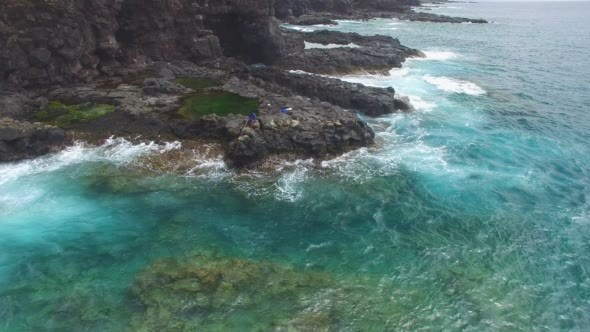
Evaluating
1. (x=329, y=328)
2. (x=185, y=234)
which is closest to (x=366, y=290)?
(x=329, y=328)

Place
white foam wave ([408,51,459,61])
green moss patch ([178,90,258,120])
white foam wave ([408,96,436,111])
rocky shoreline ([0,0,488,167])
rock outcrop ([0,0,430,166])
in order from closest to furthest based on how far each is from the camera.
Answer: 1. rocky shoreline ([0,0,488,167])
2. rock outcrop ([0,0,430,166])
3. green moss patch ([178,90,258,120])
4. white foam wave ([408,96,436,111])
5. white foam wave ([408,51,459,61])

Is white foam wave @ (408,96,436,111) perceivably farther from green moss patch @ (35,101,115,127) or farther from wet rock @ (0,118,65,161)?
wet rock @ (0,118,65,161)

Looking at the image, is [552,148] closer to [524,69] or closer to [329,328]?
[329,328]

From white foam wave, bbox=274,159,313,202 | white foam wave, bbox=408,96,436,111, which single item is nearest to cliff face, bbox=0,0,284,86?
white foam wave, bbox=408,96,436,111

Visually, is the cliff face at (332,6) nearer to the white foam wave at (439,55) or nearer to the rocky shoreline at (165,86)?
the white foam wave at (439,55)

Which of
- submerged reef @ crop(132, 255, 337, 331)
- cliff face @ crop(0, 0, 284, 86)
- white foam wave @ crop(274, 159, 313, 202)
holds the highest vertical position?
cliff face @ crop(0, 0, 284, 86)

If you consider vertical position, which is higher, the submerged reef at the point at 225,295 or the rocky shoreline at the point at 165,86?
the rocky shoreline at the point at 165,86

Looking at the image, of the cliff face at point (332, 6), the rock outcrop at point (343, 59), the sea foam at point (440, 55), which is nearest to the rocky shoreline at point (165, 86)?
the rock outcrop at point (343, 59)
